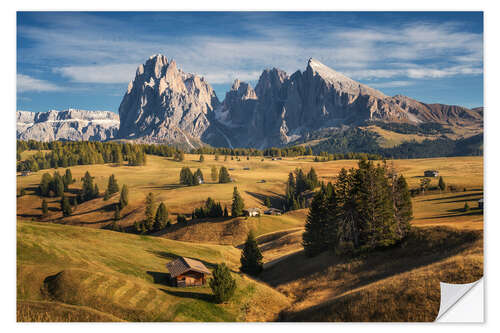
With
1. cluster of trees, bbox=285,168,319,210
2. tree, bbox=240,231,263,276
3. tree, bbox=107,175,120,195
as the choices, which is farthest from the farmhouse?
tree, bbox=107,175,120,195

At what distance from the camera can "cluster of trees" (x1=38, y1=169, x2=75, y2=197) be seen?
105125mm

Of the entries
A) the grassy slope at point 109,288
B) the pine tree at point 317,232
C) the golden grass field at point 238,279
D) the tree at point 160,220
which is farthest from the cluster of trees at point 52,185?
the pine tree at point 317,232

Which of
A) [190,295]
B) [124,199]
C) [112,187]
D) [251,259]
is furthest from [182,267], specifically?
[112,187]

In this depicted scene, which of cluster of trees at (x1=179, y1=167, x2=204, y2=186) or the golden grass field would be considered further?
cluster of trees at (x1=179, y1=167, x2=204, y2=186)

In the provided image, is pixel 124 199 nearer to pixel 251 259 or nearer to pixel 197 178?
pixel 197 178

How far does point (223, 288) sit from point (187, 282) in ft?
19.2

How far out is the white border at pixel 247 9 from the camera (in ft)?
78.7

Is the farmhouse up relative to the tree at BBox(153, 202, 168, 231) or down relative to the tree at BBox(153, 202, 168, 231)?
up

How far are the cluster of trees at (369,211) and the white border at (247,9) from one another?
13.0 meters

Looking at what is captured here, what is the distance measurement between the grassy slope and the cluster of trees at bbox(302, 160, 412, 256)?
485 inches

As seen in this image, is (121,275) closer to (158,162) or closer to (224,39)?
(224,39)

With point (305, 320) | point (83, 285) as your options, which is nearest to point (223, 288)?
point (305, 320)

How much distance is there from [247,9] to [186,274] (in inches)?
1054

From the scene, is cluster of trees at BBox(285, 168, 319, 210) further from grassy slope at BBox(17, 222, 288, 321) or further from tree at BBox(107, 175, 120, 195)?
grassy slope at BBox(17, 222, 288, 321)
